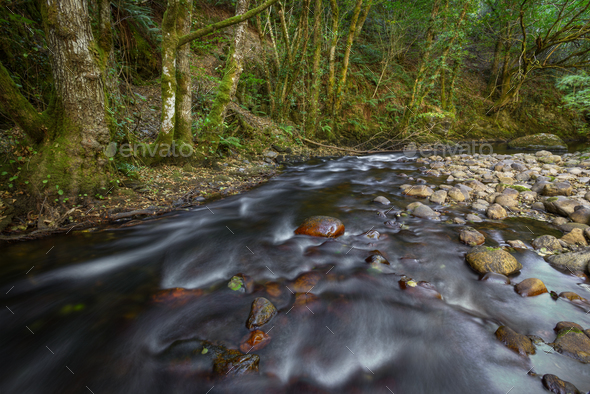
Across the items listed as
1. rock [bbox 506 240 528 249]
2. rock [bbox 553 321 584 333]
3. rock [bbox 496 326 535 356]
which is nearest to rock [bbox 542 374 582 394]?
rock [bbox 496 326 535 356]

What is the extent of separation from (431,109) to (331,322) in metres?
16.0

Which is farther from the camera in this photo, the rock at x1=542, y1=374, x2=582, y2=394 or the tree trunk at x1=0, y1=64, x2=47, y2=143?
the tree trunk at x1=0, y1=64, x2=47, y2=143

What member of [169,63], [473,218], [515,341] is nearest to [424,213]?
[473,218]

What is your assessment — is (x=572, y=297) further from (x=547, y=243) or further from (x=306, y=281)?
(x=306, y=281)

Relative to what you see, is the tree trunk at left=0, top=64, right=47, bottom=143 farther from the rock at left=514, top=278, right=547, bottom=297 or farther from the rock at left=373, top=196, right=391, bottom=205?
the rock at left=514, top=278, right=547, bottom=297

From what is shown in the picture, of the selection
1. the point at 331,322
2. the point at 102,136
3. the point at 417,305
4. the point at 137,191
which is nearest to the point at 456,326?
the point at 417,305

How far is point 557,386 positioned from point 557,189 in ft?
16.1

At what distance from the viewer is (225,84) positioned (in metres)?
6.43

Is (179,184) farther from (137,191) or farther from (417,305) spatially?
(417,305)

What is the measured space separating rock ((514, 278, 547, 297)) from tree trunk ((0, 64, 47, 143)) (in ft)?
21.7

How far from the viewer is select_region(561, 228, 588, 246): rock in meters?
3.34

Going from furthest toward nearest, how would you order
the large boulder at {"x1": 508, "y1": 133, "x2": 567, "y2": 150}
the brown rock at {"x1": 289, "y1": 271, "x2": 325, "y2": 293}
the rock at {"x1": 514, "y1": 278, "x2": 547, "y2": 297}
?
the large boulder at {"x1": 508, "y1": 133, "x2": 567, "y2": 150}
the brown rock at {"x1": 289, "y1": 271, "x2": 325, "y2": 293}
the rock at {"x1": 514, "y1": 278, "x2": 547, "y2": 297}

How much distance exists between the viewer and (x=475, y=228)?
398 centimetres

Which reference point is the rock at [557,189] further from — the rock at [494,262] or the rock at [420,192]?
the rock at [494,262]
